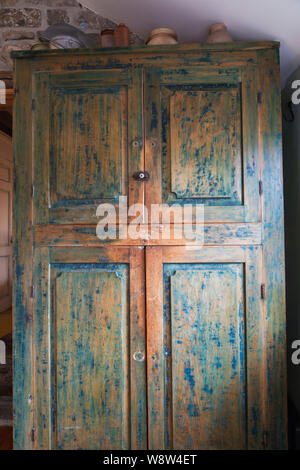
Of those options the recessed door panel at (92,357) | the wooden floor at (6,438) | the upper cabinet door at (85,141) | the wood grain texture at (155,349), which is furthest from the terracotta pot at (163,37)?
the wooden floor at (6,438)

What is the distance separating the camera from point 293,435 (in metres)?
1.47

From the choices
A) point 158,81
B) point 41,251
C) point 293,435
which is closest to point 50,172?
point 41,251

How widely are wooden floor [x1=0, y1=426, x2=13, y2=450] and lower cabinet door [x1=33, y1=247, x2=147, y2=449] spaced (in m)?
0.66

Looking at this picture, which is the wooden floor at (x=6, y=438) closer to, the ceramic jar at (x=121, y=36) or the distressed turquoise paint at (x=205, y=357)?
the distressed turquoise paint at (x=205, y=357)

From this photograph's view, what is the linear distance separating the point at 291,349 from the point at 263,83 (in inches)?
55.5

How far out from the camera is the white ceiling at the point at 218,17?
1.40m

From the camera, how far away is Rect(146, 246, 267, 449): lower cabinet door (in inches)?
52.9

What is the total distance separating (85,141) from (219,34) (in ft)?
2.86

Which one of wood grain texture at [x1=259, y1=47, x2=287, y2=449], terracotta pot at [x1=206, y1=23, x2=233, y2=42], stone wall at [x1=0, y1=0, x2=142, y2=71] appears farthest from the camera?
stone wall at [x1=0, y1=0, x2=142, y2=71]

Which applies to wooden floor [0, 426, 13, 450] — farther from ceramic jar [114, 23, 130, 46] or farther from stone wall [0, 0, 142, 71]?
ceramic jar [114, 23, 130, 46]

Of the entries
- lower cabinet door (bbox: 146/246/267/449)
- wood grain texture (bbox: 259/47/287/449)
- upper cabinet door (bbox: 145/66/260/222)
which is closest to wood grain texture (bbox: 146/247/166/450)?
lower cabinet door (bbox: 146/246/267/449)

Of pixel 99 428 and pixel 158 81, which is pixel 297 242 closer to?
pixel 158 81
